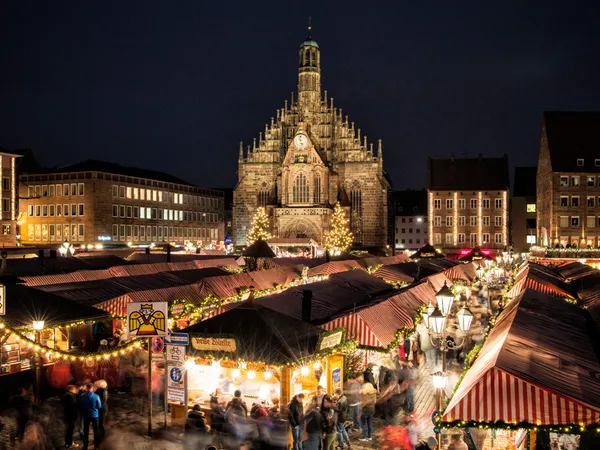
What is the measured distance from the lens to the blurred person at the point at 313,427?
10789 millimetres

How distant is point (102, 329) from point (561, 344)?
1352 centimetres

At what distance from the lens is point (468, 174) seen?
74.6m

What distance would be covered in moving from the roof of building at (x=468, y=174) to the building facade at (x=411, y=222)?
16232 millimetres

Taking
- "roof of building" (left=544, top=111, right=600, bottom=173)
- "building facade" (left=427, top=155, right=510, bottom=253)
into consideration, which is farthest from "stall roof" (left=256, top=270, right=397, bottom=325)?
"building facade" (left=427, top=155, right=510, bottom=253)

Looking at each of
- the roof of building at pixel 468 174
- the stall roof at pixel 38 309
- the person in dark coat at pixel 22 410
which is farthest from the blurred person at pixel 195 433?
the roof of building at pixel 468 174

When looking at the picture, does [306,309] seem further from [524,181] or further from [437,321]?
[524,181]

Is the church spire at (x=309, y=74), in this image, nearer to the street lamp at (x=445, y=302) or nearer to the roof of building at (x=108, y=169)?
the roof of building at (x=108, y=169)

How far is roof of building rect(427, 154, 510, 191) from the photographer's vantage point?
73.2 metres

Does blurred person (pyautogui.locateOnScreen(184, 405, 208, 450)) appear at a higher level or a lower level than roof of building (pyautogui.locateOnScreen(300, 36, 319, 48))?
lower

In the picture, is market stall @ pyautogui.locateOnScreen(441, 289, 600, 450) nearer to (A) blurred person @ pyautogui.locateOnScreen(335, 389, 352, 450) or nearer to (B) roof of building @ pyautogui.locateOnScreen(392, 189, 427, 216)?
(A) blurred person @ pyautogui.locateOnScreen(335, 389, 352, 450)

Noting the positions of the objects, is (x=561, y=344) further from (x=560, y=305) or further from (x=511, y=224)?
(x=511, y=224)

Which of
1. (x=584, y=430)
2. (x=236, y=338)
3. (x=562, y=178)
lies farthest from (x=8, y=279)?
(x=562, y=178)

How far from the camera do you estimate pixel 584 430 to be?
22.9 ft

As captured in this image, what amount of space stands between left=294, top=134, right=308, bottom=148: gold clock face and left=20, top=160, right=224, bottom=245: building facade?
703 inches
